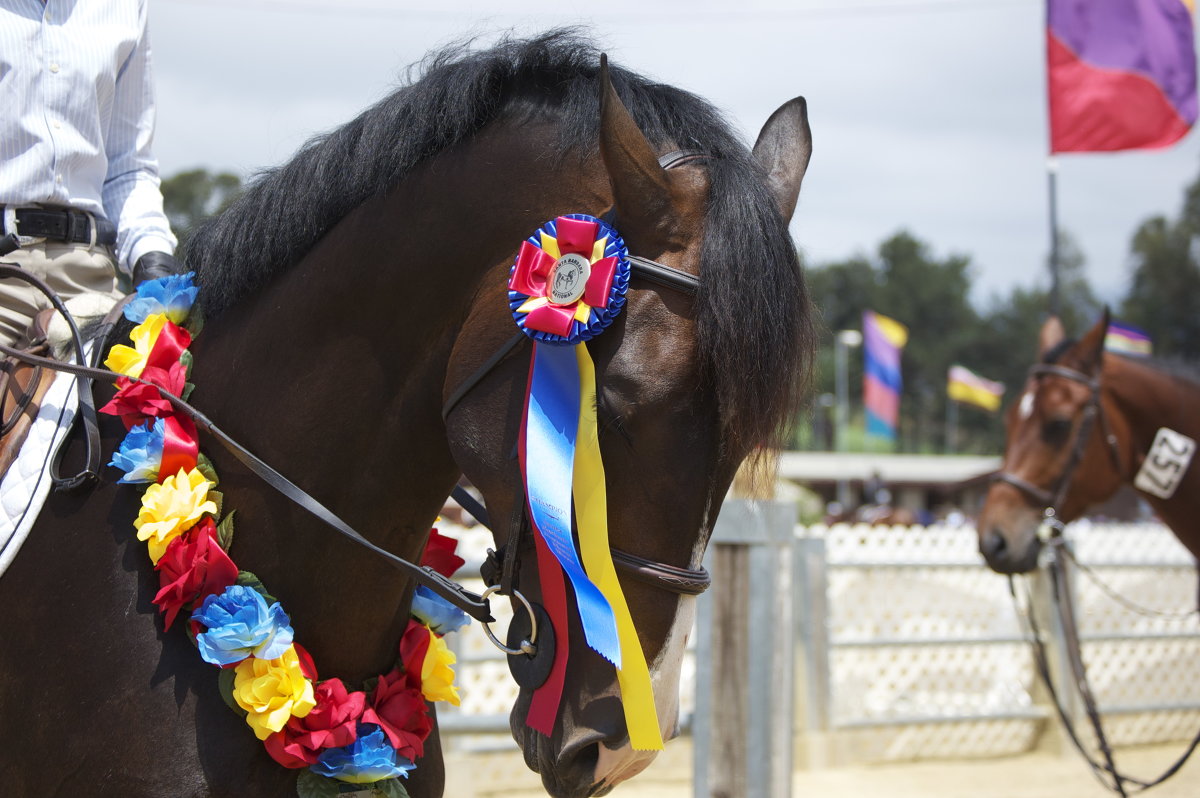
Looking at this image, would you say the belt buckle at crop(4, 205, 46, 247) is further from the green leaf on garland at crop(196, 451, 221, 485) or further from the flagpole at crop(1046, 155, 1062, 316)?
the flagpole at crop(1046, 155, 1062, 316)

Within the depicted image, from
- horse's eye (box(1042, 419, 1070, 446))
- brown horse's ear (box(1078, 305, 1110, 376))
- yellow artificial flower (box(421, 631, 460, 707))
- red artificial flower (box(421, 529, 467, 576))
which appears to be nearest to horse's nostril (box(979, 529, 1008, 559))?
horse's eye (box(1042, 419, 1070, 446))

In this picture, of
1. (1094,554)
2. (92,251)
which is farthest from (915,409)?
(92,251)

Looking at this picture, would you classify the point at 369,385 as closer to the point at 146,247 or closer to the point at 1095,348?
the point at 146,247

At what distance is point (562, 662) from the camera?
1.57 metres

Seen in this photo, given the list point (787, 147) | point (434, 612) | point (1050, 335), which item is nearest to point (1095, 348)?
point (1050, 335)

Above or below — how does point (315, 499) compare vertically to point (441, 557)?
above

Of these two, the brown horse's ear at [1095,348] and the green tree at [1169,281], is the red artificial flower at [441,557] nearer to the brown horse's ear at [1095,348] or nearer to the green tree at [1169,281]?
the brown horse's ear at [1095,348]

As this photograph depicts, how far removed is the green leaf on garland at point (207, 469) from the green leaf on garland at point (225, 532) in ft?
0.25

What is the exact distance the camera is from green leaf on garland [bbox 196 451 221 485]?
1.82 meters

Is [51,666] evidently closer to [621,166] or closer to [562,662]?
[562,662]

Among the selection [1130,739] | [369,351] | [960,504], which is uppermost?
[369,351]

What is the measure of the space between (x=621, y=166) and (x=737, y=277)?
0.24 metres

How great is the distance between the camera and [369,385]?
5.86 ft

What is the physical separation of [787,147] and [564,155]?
442 mm
